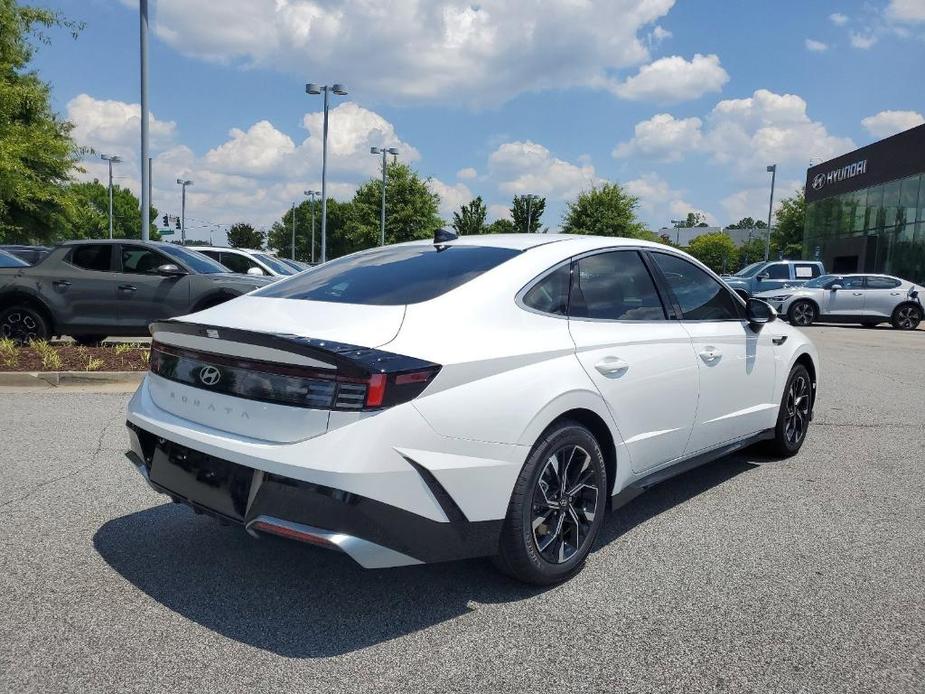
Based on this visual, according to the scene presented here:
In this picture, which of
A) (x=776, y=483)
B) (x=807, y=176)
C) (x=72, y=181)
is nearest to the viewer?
(x=776, y=483)

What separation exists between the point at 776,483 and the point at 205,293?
25.6 ft

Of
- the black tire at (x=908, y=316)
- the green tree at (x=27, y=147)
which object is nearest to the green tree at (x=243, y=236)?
the green tree at (x=27, y=147)

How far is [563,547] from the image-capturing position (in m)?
3.47

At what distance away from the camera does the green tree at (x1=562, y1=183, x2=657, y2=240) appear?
52.8 meters

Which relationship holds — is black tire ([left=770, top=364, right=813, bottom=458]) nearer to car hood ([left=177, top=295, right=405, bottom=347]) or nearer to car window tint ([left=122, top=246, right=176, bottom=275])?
car hood ([left=177, top=295, right=405, bottom=347])

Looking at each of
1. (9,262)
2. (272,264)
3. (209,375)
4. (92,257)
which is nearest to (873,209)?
(272,264)

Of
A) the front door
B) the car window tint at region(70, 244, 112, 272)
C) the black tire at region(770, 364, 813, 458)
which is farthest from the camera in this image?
the car window tint at region(70, 244, 112, 272)

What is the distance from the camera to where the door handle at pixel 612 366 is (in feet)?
11.8

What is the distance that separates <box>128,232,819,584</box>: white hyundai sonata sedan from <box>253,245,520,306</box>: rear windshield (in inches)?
0.6

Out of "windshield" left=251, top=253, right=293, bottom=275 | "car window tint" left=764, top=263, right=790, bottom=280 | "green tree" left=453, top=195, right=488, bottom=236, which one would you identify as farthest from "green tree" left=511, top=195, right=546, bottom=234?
"windshield" left=251, top=253, right=293, bottom=275

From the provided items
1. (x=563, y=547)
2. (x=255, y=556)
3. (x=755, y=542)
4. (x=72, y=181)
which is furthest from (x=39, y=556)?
(x=72, y=181)

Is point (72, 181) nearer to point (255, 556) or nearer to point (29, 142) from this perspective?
point (29, 142)

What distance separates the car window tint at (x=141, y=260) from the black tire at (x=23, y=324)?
124 centimetres

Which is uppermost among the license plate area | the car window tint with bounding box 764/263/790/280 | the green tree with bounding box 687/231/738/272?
the green tree with bounding box 687/231/738/272
